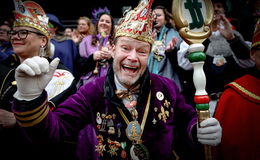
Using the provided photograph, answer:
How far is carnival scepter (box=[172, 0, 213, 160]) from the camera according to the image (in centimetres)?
148

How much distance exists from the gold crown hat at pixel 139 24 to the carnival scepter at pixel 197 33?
18.0 inches

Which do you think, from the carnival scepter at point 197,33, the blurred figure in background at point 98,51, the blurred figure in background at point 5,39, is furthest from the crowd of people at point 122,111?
the blurred figure in background at point 5,39

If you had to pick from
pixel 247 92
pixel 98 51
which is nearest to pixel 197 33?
pixel 247 92

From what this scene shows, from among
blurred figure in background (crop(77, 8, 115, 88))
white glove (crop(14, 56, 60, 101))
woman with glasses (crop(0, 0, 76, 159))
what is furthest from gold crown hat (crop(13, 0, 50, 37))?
white glove (crop(14, 56, 60, 101))

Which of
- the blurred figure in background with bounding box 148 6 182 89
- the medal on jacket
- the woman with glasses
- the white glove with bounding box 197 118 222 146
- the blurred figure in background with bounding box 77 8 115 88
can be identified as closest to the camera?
the white glove with bounding box 197 118 222 146

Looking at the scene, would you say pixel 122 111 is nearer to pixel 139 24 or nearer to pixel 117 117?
pixel 117 117

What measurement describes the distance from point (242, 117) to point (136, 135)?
40.2 inches

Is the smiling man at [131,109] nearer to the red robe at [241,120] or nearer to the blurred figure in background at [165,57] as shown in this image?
the red robe at [241,120]

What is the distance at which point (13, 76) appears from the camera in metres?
2.32

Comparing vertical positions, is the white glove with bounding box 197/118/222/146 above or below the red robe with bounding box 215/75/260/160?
above

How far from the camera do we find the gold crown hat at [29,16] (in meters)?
2.45

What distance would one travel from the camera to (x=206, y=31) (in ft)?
5.14

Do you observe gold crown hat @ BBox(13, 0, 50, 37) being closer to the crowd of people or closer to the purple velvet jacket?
the crowd of people

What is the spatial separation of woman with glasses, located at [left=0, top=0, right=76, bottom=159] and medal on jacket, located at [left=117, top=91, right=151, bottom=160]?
0.85 metres
